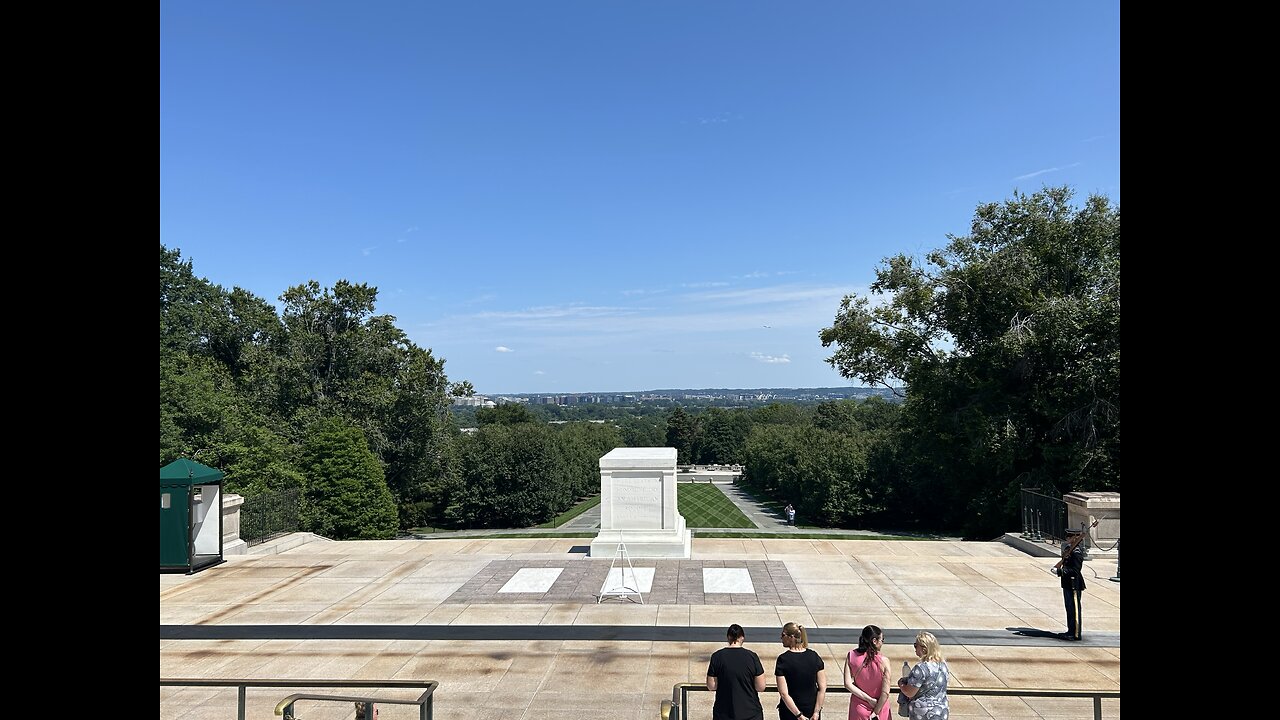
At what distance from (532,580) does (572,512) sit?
4976 centimetres

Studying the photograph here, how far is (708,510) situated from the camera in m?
56.1

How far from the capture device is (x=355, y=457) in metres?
36.2

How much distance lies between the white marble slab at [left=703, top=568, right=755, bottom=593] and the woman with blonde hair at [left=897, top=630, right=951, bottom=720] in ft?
22.1

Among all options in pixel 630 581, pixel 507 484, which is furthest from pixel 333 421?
pixel 630 581

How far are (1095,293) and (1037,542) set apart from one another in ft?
47.0

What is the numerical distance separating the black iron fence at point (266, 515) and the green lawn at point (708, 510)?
22433 mm

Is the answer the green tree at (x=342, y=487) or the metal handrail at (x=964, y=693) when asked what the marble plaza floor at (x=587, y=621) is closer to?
the metal handrail at (x=964, y=693)

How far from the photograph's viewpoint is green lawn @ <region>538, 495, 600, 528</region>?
5472 centimetres

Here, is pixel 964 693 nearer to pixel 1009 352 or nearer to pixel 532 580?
pixel 532 580

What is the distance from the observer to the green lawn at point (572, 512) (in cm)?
5472

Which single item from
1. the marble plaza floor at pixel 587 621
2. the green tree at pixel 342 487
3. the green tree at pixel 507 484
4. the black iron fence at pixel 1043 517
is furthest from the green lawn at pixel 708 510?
the marble plaza floor at pixel 587 621
